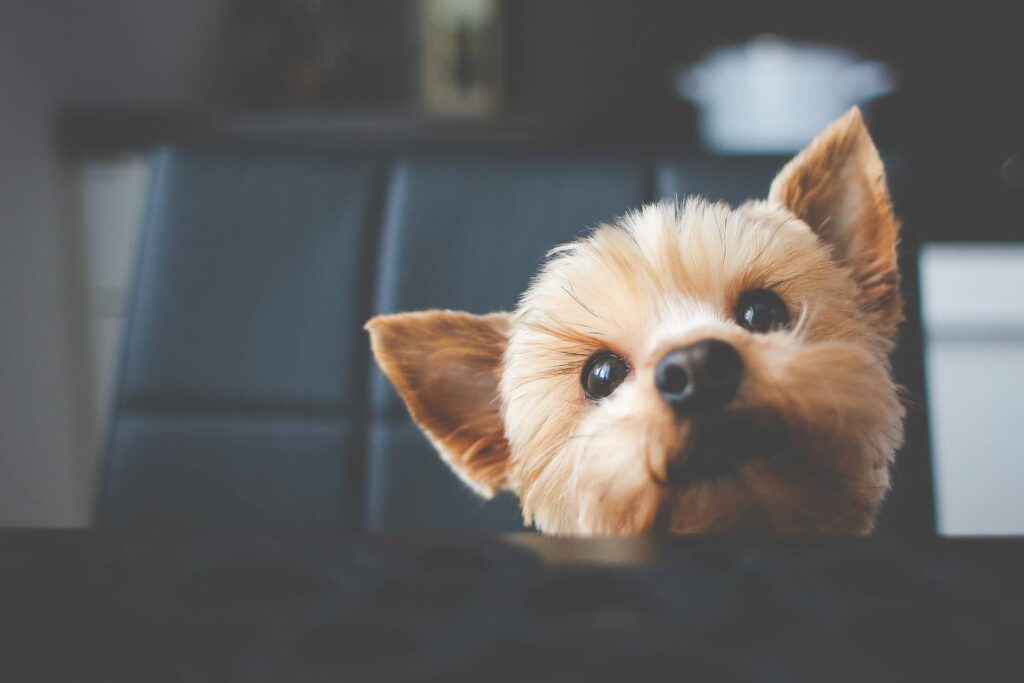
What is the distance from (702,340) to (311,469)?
0.46 metres

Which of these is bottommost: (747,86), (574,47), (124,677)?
(124,677)

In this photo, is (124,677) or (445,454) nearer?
(124,677)

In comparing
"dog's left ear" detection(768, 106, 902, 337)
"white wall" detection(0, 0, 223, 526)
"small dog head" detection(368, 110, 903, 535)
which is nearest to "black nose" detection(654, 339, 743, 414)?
"small dog head" detection(368, 110, 903, 535)

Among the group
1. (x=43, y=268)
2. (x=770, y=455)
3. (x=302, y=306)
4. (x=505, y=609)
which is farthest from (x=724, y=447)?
(x=43, y=268)

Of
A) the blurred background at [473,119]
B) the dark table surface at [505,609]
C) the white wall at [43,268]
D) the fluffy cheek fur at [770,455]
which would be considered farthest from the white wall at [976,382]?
the white wall at [43,268]

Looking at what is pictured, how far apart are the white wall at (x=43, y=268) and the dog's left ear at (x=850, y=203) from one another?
1.30 metres

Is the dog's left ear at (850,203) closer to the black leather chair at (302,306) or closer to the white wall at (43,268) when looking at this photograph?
the black leather chair at (302,306)

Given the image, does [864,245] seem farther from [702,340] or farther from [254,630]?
[254,630]

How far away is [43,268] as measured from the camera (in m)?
1.33

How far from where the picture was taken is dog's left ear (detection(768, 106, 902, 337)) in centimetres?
48

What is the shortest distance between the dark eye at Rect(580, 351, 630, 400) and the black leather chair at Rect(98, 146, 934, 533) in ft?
0.67

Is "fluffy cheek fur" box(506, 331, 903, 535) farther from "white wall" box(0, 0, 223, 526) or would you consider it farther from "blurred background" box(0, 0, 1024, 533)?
"white wall" box(0, 0, 223, 526)

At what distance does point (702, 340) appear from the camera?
1.24 feet

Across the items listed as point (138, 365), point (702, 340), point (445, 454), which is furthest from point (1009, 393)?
point (138, 365)
